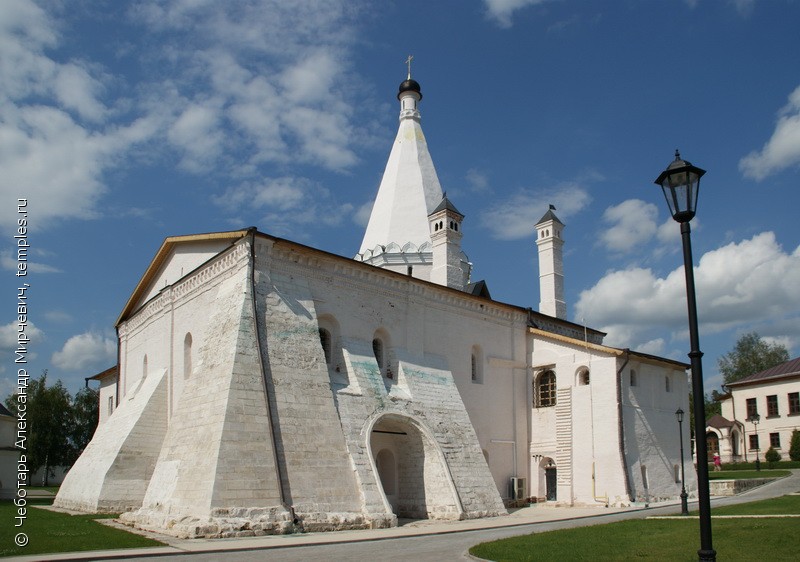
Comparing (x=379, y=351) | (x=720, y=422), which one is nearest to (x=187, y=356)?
(x=379, y=351)

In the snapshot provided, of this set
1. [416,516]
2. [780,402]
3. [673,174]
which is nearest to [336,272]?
[416,516]

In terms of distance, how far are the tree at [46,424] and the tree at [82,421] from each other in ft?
1.29

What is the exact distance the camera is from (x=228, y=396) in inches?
690

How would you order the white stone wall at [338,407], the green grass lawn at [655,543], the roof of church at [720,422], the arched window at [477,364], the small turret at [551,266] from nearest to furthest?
the green grass lawn at [655,543]
the white stone wall at [338,407]
the arched window at [477,364]
the small turret at [551,266]
the roof of church at [720,422]

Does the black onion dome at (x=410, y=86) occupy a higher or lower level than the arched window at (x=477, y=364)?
higher

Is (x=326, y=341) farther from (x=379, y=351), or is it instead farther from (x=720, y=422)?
(x=720, y=422)

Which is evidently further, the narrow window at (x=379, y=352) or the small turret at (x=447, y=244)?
the small turret at (x=447, y=244)

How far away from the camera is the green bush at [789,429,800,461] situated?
40938 mm

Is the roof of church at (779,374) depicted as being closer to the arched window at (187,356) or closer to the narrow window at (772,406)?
the narrow window at (772,406)

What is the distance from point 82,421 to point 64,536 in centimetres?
4191

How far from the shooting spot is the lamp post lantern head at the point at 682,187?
26.4 feet

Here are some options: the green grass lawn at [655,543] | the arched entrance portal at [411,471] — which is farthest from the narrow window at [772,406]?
the green grass lawn at [655,543]

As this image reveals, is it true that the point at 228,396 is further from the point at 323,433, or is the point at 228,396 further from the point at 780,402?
the point at 780,402

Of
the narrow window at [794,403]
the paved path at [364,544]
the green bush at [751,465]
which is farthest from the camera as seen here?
the narrow window at [794,403]
